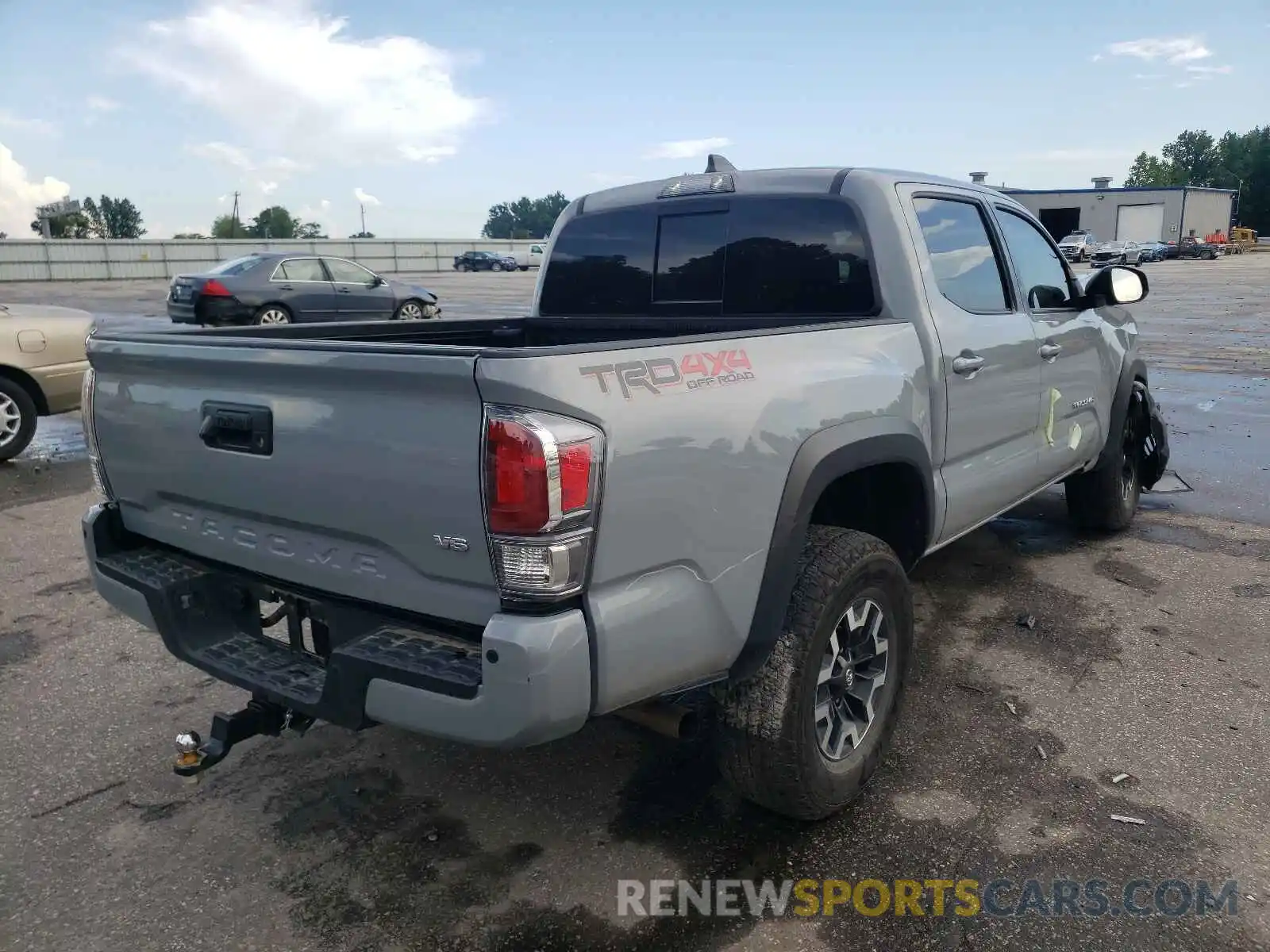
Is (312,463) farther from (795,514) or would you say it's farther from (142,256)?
(142,256)

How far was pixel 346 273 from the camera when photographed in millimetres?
17766

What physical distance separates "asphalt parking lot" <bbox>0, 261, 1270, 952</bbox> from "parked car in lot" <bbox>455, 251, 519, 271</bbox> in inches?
2207

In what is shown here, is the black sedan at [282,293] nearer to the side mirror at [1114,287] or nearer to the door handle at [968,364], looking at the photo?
the side mirror at [1114,287]

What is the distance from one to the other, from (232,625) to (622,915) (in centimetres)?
140

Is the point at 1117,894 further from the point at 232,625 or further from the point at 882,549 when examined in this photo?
the point at 232,625

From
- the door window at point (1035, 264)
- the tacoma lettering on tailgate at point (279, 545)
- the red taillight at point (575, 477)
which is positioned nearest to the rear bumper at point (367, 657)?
the tacoma lettering on tailgate at point (279, 545)

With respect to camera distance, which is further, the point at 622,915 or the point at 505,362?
the point at 622,915

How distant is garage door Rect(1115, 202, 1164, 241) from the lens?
65.4 meters

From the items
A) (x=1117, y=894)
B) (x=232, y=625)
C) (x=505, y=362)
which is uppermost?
(x=505, y=362)

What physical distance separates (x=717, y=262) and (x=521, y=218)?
454 ft

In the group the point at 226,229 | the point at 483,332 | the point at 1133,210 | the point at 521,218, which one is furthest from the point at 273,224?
the point at 483,332

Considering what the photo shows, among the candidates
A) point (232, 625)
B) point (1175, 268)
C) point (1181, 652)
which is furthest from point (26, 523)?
point (1175, 268)

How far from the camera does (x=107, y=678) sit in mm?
4023

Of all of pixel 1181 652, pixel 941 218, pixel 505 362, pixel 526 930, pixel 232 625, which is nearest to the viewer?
pixel 505 362
